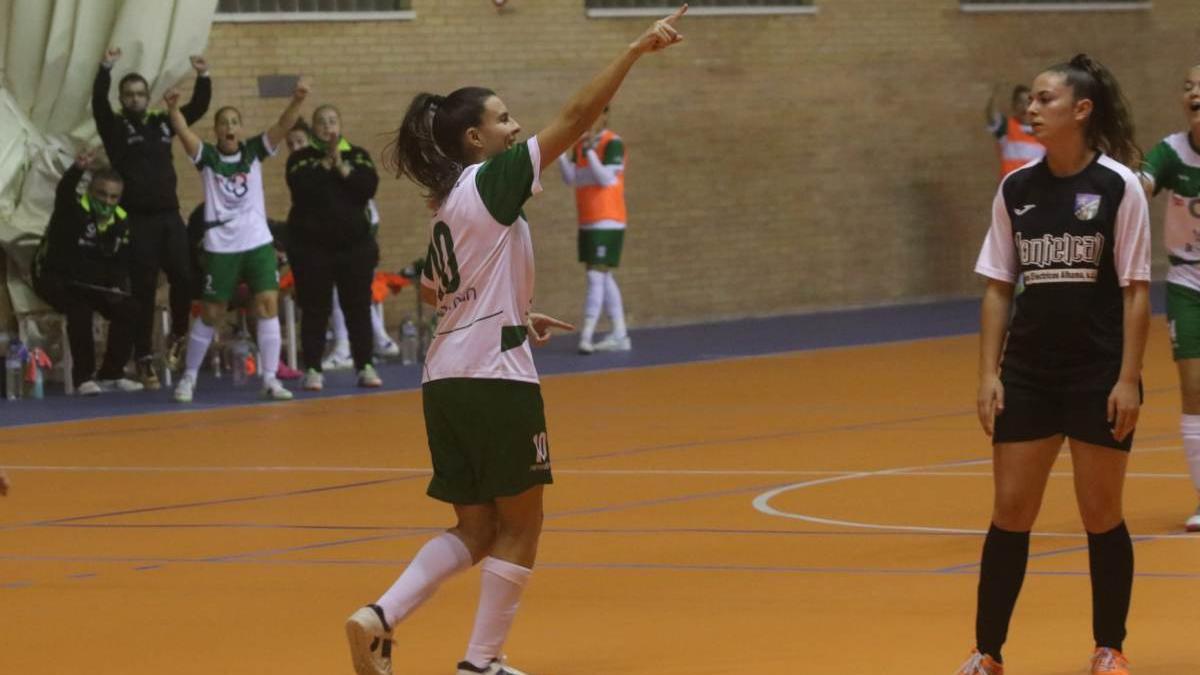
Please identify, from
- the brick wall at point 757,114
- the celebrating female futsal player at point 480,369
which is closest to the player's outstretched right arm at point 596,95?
the celebrating female futsal player at point 480,369

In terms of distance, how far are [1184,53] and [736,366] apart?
34.4 feet

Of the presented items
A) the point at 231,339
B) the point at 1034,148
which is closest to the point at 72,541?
the point at 231,339

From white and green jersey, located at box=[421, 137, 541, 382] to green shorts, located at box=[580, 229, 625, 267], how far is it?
A: 1256cm

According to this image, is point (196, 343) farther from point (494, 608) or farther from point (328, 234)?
point (494, 608)

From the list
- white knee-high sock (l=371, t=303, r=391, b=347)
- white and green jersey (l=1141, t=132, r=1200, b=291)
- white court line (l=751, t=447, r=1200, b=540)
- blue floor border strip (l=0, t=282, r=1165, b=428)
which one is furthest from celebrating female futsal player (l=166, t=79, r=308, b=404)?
white and green jersey (l=1141, t=132, r=1200, b=291)

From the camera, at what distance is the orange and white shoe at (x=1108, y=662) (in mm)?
5832

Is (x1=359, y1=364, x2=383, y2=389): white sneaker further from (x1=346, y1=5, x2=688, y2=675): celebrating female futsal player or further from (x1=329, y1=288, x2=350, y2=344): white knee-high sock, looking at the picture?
(x1=346, y1=5, x2=688, y2=675): celebrating female futsal player

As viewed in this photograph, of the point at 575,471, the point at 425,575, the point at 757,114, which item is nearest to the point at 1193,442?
the point at 575,471

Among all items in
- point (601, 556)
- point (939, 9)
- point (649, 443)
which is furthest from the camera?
point (939, 9)

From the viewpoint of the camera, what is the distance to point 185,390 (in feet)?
51.8

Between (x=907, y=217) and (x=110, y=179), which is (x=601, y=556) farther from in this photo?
(x=907, y=217)

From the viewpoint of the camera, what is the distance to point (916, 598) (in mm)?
7180

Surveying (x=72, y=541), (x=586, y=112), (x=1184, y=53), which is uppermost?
(x=1184, y=53)

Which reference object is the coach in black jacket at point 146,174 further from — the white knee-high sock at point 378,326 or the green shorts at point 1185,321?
the green shorts at point 1185,321
